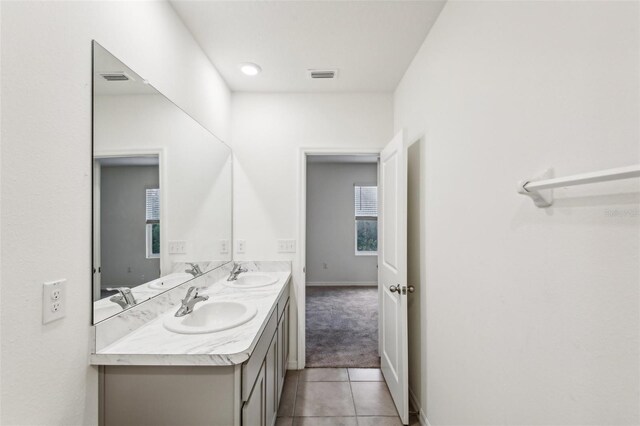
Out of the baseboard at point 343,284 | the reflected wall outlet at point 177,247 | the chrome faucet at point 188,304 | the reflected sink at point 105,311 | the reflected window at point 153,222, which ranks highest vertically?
the reflected window at point 153,222

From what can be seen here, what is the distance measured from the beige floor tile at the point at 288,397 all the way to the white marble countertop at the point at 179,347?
1.06m

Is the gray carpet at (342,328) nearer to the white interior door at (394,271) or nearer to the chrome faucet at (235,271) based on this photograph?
the white interior door at (394,271)

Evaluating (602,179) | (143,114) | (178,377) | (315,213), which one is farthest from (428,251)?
(315,213)

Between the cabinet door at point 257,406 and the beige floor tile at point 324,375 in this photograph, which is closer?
the cabinet door at point 257,406

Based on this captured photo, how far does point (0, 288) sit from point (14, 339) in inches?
5.9

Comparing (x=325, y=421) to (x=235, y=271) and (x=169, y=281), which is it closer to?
(x=235, y=271)

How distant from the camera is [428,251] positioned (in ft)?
6.03

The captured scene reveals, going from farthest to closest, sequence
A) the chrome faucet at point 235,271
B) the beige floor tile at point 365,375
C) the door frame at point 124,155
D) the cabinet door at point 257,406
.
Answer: the beige floor tile at point 365,375
the chrome faucet at point 235,271
the cabinet door at point 257,406
the door frame at point 124,155

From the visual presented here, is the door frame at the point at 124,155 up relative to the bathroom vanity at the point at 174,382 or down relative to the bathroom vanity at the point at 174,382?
up

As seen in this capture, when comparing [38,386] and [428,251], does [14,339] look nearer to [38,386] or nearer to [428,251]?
[38,386]

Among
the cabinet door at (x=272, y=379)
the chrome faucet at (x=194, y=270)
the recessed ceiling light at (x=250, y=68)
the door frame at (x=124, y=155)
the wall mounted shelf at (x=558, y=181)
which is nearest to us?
the wall mounted shelf at (x=558, y=181)

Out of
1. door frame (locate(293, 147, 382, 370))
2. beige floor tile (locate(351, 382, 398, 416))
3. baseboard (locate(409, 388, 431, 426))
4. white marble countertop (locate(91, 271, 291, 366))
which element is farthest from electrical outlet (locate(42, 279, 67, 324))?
baseboard (locate(409, 388, 431, 426))

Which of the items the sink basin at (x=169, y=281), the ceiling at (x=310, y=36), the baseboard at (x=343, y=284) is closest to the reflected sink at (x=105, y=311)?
the sink basin at (x=169, y=281)

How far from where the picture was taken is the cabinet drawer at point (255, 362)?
115 cm
